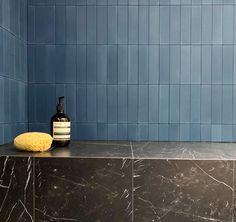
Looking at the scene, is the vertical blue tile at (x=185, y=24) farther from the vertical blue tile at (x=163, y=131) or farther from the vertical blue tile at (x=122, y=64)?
the vertical blue tile at (x=163, y=131)

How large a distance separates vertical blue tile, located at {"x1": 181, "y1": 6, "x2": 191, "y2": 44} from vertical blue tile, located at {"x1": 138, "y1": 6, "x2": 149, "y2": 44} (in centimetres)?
19

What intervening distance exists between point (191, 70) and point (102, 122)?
54 cm

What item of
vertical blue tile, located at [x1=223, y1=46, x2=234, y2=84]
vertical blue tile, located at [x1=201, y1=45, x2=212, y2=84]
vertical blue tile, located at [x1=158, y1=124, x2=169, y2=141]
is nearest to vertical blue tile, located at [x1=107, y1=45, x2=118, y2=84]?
vertical blue tile, located at [x1=158, y1=124, x2=169, y2=141]

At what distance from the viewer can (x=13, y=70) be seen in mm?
1644

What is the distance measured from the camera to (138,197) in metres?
1.23

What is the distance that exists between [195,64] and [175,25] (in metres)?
0.23

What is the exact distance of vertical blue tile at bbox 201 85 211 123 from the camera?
1792mm

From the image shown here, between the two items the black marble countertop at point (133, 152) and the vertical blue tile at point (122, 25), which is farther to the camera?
the vertical blue tile at point (122, 25)

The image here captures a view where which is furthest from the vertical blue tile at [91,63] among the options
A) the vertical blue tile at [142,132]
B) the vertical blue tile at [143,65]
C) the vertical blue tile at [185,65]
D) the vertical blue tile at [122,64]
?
the vertical blue tile at [185,65]

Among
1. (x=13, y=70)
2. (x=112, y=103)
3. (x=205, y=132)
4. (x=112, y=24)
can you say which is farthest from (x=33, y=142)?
(x=205, y=132)

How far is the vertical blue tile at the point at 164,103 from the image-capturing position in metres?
1.80

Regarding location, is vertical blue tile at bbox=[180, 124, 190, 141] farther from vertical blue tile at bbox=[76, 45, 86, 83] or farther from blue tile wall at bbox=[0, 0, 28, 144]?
blue tile wall at bbox=[0, 0, 28, 144]

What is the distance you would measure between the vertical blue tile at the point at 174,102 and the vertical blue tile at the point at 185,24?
249 mm

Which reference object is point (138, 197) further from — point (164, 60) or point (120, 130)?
point (164, 60)
